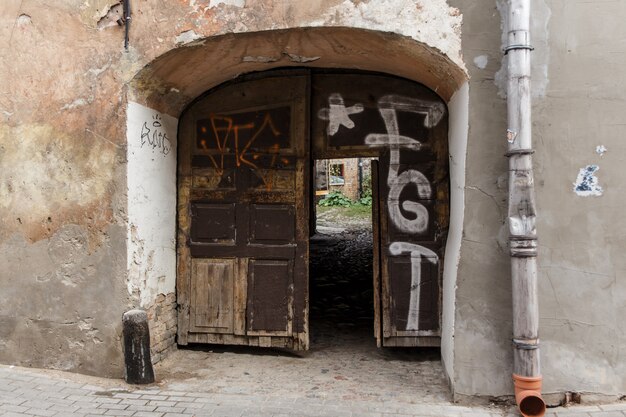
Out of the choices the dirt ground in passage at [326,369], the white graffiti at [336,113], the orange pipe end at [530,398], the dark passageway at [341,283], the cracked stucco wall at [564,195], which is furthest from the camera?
the dark passageway at [341,283]

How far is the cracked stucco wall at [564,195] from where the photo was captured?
359 cm

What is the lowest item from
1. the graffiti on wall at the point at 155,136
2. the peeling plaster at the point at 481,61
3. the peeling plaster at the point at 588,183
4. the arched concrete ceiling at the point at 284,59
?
the peeling plaster at the point at 588,183

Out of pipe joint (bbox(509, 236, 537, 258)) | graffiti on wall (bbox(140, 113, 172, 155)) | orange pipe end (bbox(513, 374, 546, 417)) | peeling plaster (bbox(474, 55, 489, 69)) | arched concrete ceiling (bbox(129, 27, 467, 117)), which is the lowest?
orange pipe end (bbox(513, 374, 546, 417))

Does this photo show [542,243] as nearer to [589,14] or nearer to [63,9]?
[589,14]

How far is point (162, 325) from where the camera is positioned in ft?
15.4

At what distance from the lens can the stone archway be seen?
3.94 meters

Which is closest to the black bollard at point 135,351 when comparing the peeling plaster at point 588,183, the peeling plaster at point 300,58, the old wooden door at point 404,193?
the old wooden door at point 404,193

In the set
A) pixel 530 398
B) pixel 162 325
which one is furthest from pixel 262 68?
pixel 530 398

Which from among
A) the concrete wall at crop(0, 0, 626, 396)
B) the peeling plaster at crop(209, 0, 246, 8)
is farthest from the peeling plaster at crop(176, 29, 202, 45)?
the peeling plaster at crop(209, 0, 246, 8)

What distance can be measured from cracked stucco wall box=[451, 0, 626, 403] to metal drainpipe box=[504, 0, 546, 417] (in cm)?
14

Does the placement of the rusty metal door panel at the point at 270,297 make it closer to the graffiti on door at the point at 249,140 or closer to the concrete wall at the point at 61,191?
Result: the graffiti on door at the point at 249,140

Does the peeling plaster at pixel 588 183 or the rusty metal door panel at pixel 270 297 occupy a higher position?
the peeling plaster at pixel 588 183

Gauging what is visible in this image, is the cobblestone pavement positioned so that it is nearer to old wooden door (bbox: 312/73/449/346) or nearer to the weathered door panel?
the weathered door panel

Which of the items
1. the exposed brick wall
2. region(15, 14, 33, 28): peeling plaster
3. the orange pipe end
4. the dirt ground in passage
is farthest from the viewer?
the exposed brick wall
